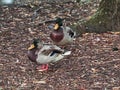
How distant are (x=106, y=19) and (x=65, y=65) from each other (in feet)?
6.16

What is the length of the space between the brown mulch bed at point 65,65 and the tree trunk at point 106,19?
0.53 ft

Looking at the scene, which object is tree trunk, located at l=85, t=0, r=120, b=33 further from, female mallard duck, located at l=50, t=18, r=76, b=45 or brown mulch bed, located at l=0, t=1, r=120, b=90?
female mallard duck, located at l=50, t=18, r=76, b=45

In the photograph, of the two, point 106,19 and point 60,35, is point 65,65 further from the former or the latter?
point 106,19

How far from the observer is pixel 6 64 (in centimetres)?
639

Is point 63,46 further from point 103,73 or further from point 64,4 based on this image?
point 64,4

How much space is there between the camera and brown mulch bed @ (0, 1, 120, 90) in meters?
5.66

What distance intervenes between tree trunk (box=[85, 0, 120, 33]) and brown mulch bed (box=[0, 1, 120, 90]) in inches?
6.4

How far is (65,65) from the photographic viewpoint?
6273 millimetres

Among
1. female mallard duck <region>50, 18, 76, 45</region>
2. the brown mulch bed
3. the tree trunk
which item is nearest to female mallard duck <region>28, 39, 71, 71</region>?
the brown mulch bed

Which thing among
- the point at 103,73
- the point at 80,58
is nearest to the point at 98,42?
the point at 80,58

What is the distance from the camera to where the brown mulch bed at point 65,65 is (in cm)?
566

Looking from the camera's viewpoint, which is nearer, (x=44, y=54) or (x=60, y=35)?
(x=44, y=54)

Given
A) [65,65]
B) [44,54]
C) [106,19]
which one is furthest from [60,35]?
[106,19]

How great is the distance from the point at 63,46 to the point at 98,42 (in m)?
0.64
